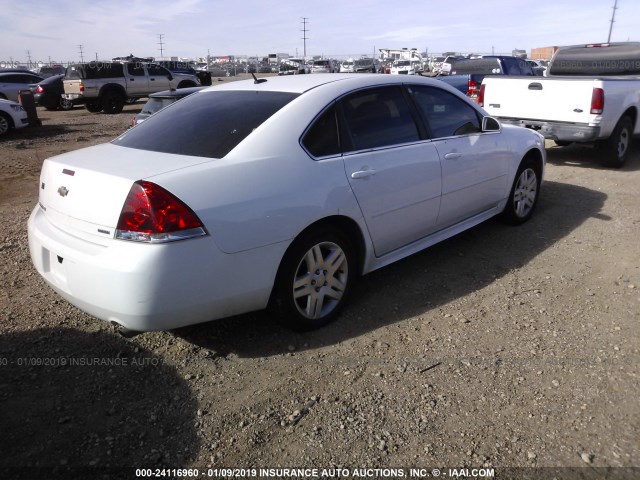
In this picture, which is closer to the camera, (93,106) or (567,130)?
(567,130)

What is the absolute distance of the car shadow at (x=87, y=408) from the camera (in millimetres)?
2336

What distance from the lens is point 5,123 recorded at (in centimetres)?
1324

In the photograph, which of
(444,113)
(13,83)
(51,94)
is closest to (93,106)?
(51,94)

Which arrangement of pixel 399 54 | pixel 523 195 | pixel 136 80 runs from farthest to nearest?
pixel 399 54 → pixel 136 80 → pixel 523 195

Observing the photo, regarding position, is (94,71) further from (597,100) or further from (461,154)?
(461,154)

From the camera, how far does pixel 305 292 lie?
3.28 m

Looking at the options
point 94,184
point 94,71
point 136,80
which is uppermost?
point 94,71

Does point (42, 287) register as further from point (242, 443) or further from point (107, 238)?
point (242, 443)

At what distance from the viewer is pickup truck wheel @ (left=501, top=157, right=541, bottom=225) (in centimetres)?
521

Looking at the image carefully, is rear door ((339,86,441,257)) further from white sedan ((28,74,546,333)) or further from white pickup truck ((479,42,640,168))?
white pickup truck ((479,42,640,168))

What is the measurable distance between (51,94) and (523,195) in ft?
66.4

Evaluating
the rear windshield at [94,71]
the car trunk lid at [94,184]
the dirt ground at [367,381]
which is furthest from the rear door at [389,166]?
the rear windshield at [94,71]

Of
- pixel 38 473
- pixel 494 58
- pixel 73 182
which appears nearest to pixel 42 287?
pixel 73 182

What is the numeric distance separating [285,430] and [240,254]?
95 cm
